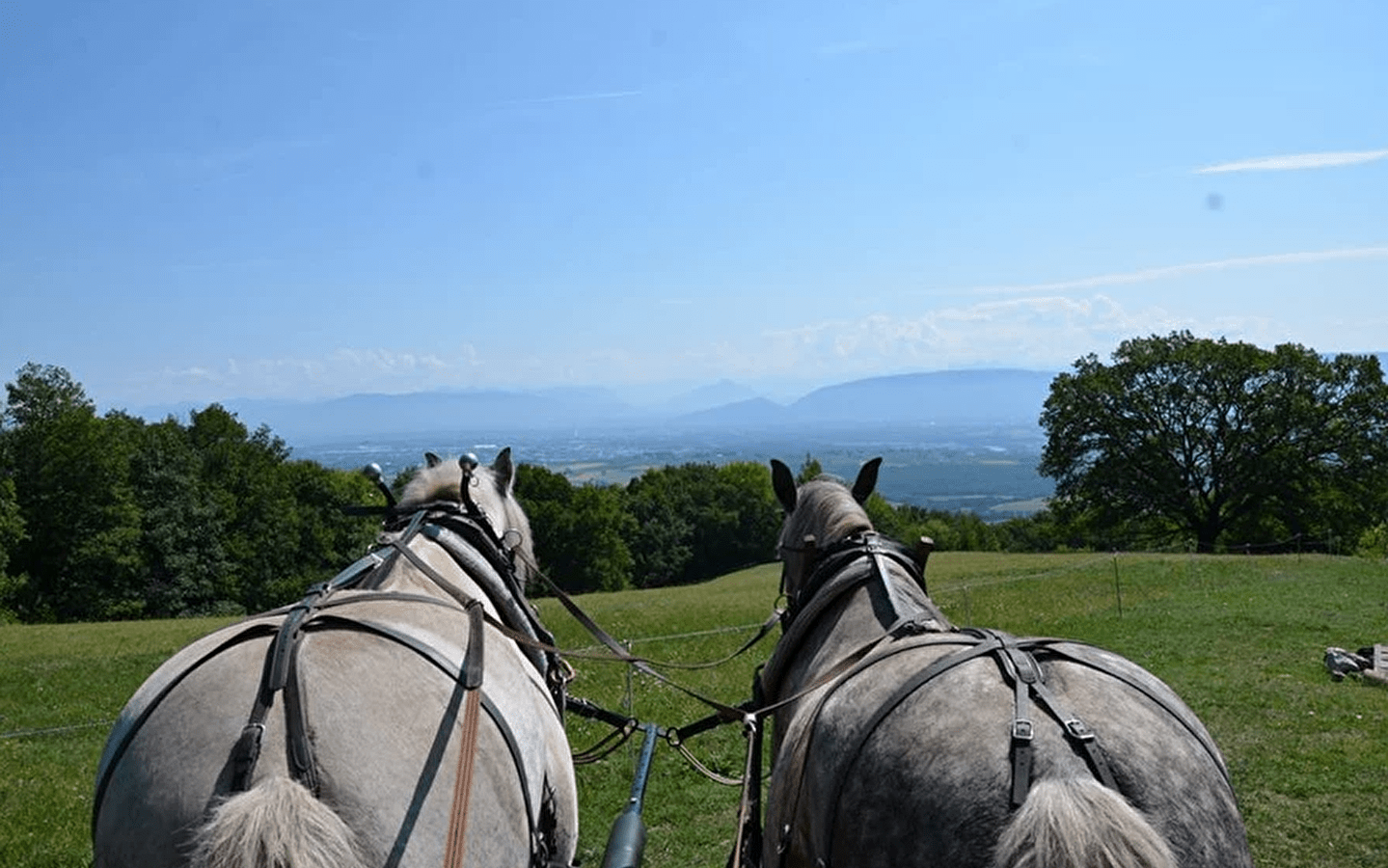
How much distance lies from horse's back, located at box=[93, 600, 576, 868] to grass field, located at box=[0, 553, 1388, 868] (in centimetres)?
98

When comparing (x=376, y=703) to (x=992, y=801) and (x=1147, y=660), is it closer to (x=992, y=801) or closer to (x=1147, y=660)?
(x=992, y=801)

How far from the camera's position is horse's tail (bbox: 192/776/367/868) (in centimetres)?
235

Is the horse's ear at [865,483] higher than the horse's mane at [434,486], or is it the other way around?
the horse's mane at [434,486]

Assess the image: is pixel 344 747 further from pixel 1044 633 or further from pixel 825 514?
pixel 1044 633

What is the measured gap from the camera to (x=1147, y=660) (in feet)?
52.2

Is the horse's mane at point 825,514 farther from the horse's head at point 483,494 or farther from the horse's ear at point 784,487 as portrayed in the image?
the horse's head at point 483,494

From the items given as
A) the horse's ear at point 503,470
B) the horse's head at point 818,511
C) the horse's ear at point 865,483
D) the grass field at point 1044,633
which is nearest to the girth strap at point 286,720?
the grass field at point 1044,633

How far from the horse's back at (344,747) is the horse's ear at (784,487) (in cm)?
267

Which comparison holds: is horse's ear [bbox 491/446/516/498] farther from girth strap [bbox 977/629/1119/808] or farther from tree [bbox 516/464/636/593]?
tree [bbox 516/464/636/593]

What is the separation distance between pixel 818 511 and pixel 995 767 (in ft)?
9.06

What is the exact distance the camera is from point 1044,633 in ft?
63.0

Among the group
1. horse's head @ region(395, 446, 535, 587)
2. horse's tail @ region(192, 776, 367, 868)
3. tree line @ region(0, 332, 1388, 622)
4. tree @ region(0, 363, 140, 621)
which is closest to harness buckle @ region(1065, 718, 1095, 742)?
horse's tail @ region(192, 776, 367, 868)

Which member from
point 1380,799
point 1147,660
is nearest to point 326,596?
point 1380,799

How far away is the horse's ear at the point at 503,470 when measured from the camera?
20.1 feet
